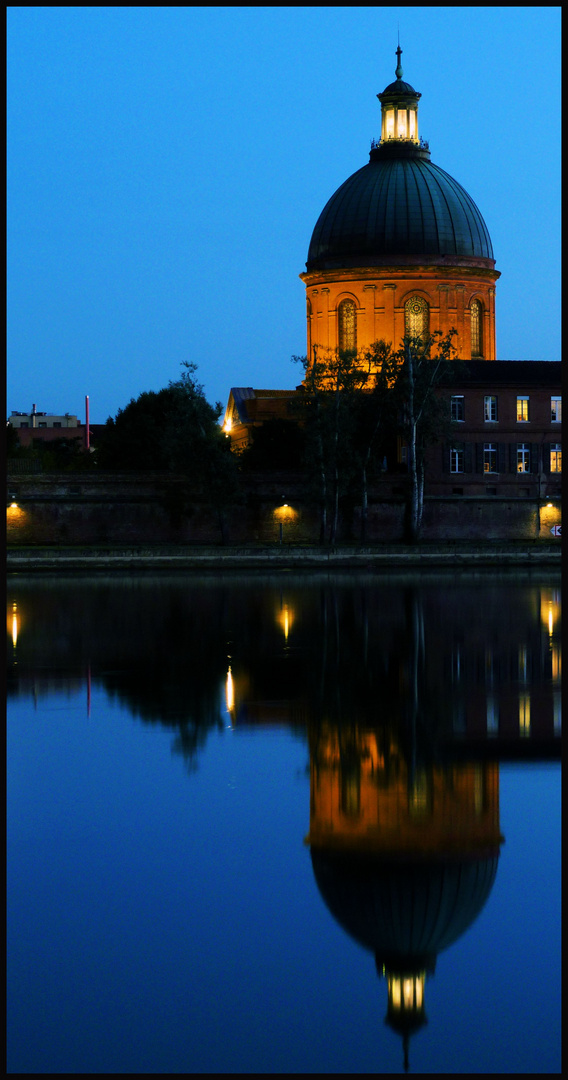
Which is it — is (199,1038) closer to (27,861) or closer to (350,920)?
(350,920)

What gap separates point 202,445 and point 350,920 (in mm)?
55986

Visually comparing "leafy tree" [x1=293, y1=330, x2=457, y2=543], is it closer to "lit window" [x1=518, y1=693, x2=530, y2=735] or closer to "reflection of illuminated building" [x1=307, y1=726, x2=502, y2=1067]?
"lit window" [x1=518, y1=693, x2=530, y2=735]

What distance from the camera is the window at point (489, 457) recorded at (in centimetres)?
7456

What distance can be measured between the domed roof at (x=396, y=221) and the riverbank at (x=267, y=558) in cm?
3028

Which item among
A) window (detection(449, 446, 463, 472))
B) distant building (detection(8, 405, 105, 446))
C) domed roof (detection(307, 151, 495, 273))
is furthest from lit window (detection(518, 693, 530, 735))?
distant building (detection(8, 405, 105, 446))

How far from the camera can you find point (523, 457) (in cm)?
7500

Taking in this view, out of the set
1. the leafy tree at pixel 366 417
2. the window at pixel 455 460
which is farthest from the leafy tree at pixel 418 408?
the window at pixel 455 460

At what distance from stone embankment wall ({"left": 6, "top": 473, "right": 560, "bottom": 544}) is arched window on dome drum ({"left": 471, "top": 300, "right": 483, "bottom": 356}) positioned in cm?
1762

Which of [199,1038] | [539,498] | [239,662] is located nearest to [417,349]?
[539,498]


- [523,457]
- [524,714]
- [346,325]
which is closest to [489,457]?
[523,457]

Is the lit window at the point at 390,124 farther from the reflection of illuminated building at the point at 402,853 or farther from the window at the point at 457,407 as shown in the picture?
the reflection of illuminated building at the point at 402,853

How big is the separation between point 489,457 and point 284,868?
66378mm

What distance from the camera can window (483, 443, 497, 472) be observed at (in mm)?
74562

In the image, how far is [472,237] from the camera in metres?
86.1
